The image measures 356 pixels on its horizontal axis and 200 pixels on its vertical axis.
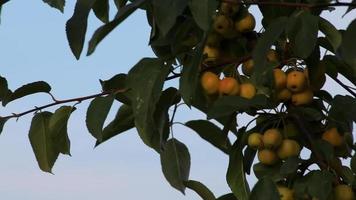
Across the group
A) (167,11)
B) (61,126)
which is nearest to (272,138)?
(167,11)

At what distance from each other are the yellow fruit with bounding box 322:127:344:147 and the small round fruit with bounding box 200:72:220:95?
0.23 meters

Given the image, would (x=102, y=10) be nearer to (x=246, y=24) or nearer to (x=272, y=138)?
(x=246, y=24)

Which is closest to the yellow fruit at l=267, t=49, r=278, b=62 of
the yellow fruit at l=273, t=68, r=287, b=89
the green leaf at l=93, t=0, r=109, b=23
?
the yellow fruit at l=273, t=68, r=287, b=89

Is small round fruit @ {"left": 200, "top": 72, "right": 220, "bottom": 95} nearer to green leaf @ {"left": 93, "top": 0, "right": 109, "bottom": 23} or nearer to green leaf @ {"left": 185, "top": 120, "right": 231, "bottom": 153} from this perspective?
green leaf @ {"left": 185, "top": 120, "right": 231, "bottom": 153}

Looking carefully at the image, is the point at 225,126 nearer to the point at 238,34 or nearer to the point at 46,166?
the point at 238,34

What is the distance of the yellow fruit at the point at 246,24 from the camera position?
144 cm

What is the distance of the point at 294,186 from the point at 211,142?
0.34m

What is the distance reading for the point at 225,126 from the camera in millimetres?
1552

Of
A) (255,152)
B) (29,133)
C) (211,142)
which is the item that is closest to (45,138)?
(29,133)

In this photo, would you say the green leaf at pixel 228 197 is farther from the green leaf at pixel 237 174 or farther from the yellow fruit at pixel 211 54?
the yellow fruit at pixel 211 54

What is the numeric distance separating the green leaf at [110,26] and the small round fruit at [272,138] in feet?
1.24

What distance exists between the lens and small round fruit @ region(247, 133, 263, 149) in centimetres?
142

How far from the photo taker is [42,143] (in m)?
1.65

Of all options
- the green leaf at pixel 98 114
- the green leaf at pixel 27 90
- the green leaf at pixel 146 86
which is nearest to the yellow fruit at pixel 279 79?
the green leaf at pixel 146 86
